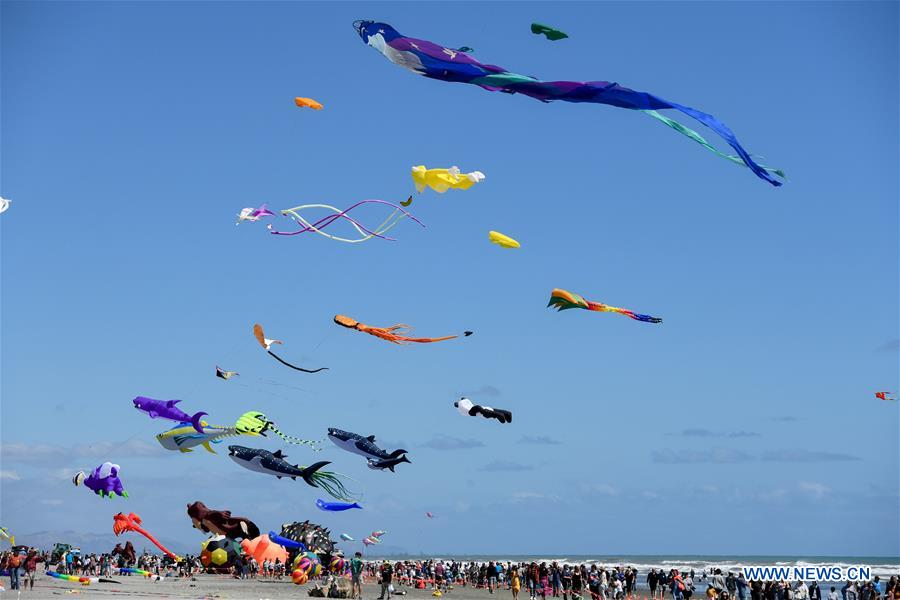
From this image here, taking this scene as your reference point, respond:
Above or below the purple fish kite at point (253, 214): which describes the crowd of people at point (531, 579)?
below

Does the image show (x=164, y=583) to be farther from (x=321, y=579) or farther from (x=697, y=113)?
(x=697, y=113)

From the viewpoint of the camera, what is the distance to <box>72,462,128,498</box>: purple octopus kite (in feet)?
85.4

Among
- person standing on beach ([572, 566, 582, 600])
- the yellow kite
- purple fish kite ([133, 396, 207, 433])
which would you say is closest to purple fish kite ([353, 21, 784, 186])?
the yellow kite

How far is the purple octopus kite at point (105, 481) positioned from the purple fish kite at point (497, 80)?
51.3 ft

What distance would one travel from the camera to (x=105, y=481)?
1024 inches

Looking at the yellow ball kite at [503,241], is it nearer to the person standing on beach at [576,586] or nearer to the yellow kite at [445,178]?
the yellow kite at [445,178]

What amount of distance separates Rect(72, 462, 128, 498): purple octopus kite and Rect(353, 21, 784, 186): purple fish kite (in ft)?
51.3

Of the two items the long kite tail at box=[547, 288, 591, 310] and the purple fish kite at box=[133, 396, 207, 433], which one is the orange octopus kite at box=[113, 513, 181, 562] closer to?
the purple fish kite at box=[133, 396, 207, 433]

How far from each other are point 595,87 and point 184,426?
15719mm

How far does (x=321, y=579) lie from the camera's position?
28.5 meters

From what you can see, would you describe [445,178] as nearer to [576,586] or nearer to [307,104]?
[307,104]

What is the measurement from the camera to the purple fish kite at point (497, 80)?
13.1 metres

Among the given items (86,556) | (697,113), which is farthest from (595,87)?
(86,556)

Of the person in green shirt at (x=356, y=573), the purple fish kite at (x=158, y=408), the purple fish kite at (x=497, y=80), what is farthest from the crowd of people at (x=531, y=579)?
the purple fish kite at (x=497, y=80)
